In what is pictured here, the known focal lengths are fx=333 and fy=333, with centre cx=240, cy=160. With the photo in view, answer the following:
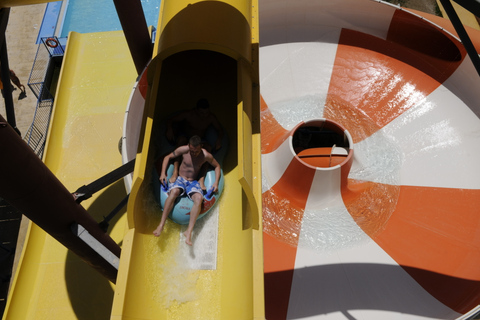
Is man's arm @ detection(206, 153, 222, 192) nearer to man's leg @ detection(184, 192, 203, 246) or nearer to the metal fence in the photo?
man's leg @ detection(184, 192, 203, 246)

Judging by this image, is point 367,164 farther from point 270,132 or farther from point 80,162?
point 80,162

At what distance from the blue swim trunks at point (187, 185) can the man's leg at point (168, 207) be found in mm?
56

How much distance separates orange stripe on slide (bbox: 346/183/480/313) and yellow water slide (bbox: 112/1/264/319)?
2311mm

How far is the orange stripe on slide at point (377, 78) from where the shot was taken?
571 cm

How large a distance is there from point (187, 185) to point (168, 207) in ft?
1.08

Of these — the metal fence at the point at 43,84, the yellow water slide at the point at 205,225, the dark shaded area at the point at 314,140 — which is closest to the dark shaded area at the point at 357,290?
the yellow water slide at the point at 205,225

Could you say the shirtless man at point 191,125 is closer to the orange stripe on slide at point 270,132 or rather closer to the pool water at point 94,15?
the orange stripe on slide at point 270,132

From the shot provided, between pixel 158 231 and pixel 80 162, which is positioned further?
pixel 80 162

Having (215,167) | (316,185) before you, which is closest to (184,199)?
(215,167)

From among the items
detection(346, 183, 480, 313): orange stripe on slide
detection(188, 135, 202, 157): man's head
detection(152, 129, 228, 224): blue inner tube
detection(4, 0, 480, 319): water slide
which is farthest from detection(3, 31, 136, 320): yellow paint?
detection(346, 183, 480, 313): orange stripe on slide

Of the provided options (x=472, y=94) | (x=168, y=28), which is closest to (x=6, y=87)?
(x=168, y=28)

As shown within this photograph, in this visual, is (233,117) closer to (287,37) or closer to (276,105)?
(276,105)

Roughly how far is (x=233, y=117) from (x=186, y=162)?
105 centimetres

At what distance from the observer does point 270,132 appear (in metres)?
5.74
